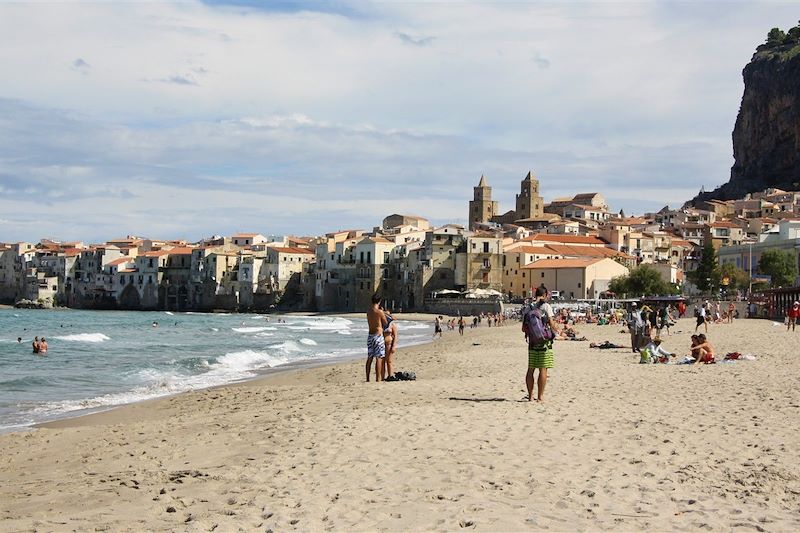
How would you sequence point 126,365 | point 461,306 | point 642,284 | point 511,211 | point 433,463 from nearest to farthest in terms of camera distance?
1. point 433,463
2. point 126,365
3. point 642,284
4. point 461,306
5. point 511,211

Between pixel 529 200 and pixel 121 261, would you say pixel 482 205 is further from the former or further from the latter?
pixel 121 261

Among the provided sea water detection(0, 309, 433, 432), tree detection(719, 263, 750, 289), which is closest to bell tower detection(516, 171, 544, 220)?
tree detection(719, 263, 750, 289)

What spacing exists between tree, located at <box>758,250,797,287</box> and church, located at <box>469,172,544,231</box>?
62.0 m

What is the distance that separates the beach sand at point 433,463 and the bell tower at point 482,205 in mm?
125168

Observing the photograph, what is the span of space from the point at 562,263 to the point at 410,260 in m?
16.4

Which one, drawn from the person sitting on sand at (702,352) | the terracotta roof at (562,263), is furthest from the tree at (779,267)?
the person sitting on sand at (702,352)

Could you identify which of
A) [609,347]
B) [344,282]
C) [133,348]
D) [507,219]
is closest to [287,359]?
[133,348]

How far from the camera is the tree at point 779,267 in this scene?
59.7 metres

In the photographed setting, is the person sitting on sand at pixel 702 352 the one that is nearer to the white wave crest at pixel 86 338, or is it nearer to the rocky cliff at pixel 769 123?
the white wave crest at pixel 86 338

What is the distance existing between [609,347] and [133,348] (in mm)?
20770

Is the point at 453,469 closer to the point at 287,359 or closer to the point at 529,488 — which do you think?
the point at 529,488

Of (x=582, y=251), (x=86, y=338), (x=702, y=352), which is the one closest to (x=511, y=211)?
(x=582, y=251)

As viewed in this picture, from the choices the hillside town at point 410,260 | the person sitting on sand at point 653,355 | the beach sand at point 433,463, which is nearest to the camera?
the beach sand at point 433,463

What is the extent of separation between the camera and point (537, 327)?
11.4 meters
